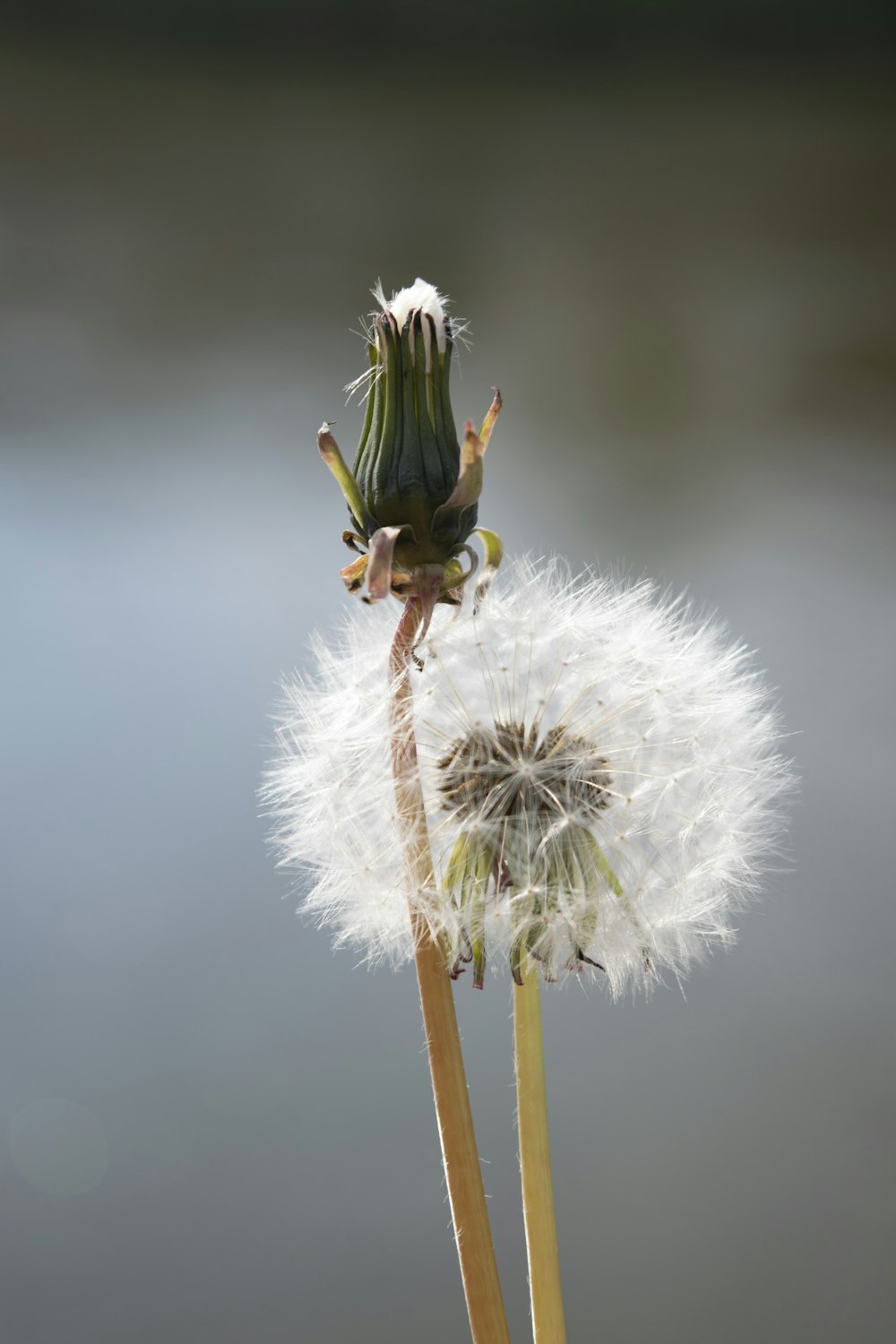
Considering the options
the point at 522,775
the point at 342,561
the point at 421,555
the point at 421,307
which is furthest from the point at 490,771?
the point at 342,561

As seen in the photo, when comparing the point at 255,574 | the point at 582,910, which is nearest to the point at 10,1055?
the point at 255,574

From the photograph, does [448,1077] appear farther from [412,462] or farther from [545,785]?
[412,462]

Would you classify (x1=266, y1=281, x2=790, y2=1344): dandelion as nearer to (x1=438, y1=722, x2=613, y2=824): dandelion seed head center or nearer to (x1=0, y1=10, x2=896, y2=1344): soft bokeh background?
(x1=438, y1=722, x2=613, y2=824): dandelion seed head center

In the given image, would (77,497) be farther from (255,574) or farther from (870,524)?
(870,524)

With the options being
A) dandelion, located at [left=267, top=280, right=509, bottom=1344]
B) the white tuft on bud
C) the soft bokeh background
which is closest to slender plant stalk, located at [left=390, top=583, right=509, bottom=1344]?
dandelion, located at [left=267, top=280, right=509, bottom=1344]

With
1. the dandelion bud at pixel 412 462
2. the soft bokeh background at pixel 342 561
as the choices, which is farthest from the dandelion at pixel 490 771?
the soft bokeh background at pixel 342 561

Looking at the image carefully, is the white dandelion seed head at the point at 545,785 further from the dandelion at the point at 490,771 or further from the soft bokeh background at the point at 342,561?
the soft bokeh background at the point at 342,561
